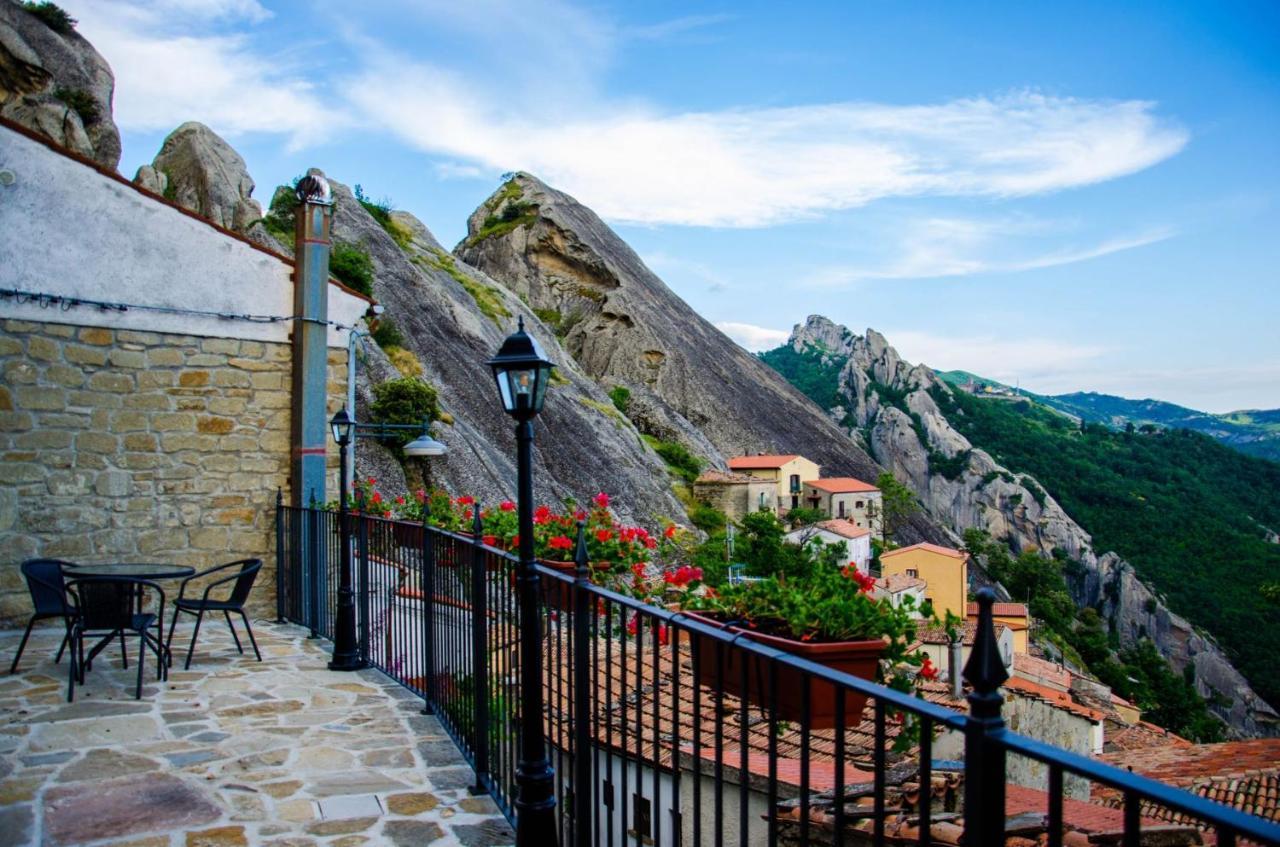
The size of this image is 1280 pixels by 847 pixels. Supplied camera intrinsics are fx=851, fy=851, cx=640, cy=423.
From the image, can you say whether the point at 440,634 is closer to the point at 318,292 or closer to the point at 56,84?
the point at 318,292

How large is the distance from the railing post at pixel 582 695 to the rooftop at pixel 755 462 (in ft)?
132

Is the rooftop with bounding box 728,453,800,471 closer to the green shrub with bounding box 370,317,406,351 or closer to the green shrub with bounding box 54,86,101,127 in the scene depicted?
the green shrub with bounding box 370,317,406,351

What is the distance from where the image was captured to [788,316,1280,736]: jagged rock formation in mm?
46844

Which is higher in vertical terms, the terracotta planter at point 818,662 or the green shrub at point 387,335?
the green shrub at point 387,335

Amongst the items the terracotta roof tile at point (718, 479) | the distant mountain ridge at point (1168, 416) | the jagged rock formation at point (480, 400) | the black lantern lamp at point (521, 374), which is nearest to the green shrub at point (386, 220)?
the jagged rock formation at point (480, 400)

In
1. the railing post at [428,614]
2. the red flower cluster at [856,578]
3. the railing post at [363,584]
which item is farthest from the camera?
the railing post at [363,584]

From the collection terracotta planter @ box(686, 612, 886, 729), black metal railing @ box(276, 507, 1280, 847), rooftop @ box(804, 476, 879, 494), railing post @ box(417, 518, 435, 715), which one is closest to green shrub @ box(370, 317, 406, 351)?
black metal railing @ box(276, 507, 1280, 847)

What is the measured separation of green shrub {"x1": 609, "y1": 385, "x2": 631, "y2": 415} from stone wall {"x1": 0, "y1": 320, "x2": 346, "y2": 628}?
97.8ft

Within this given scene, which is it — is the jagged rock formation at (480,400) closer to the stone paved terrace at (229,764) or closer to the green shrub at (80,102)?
the green shrub at (80,102)

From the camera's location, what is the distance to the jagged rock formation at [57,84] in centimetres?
1812

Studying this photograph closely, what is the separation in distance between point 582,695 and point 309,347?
6685mm

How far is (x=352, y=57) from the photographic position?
56.6 ft

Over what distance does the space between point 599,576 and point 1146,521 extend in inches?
2668

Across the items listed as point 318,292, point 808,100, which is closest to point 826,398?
point 808,100
